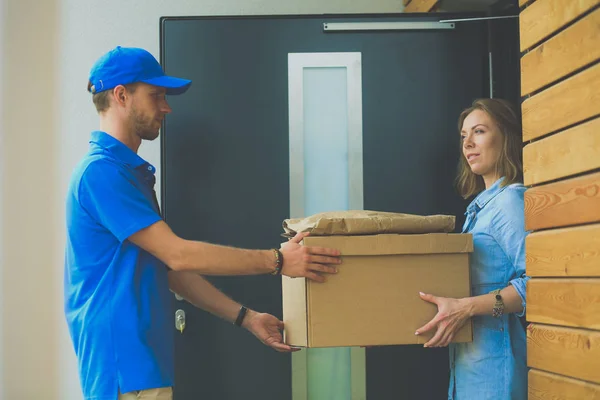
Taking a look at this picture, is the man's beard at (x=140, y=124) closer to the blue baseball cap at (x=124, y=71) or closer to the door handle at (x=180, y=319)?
the blue baseball cap at (x=124, y=71)

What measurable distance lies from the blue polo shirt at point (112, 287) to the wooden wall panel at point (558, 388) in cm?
79

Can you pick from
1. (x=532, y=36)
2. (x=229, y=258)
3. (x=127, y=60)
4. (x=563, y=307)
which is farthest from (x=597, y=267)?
(x=127, y=60)

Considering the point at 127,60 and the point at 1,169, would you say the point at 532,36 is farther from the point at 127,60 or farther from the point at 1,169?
the point at 1,169

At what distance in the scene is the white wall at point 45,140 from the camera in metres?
2.77

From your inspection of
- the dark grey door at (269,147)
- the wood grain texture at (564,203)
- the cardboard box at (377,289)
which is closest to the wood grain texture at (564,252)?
the wood grain texture at (564,203)

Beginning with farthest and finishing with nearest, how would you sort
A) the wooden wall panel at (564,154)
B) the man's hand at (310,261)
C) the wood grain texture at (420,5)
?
the wood grain texture at (420,5)
the man's hand at (310,261)
the wooden wall panel at (564,154)

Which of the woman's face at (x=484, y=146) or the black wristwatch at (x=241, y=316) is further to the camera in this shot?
the black wristwatch at (x=241, y=316)

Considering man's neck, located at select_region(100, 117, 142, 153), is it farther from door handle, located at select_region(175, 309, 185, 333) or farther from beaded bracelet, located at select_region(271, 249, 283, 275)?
door handle, located at select_region(175, 309, 185, 333)

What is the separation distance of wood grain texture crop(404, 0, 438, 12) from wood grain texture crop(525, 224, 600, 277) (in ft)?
4.02

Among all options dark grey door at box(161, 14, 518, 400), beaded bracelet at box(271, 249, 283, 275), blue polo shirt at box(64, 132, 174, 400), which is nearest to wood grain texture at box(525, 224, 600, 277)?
beaded bracelet at box(271, 249, 283, 275)

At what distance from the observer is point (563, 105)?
154 centimetres

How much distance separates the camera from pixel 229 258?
1764 millimetres

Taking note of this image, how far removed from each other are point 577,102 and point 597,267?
0.32 meters

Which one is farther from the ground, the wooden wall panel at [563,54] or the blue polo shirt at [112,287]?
the wooden wall panel at [563,54]
